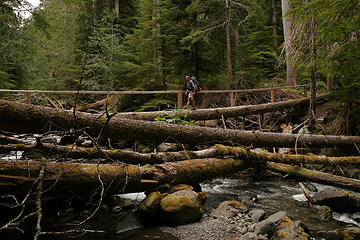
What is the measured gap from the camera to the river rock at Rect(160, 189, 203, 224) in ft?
12.8

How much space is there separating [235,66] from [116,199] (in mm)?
16247

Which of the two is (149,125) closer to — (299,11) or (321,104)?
(299,11)

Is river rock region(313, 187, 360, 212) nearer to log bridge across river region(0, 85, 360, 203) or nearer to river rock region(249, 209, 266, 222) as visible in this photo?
log bridge across river region(0, 85, 360, 203)

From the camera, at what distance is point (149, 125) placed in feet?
17.2

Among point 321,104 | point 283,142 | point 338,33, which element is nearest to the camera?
point 338,33

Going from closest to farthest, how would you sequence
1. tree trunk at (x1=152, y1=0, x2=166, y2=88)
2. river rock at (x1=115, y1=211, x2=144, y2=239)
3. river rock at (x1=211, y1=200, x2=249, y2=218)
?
river rock at (x1=115, y1=211, x2=144, y2=239) → river rock at (x1=211, y1=200, x2=249, y2=218) → tree trunk at (x1=152, y1=0, x2=166, y2=88)

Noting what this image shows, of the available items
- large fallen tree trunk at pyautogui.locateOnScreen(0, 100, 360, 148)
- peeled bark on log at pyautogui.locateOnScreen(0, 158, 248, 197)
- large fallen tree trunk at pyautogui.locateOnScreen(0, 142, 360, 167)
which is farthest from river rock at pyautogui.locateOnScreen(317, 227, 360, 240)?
large fallen tree trunk at pyautogui.locateOnScreen(0, 100, 360, 148)

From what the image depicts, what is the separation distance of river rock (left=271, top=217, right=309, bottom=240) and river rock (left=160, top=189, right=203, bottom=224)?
133cm

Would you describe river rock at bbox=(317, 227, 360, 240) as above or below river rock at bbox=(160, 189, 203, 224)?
below

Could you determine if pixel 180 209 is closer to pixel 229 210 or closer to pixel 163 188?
pixel 163 188

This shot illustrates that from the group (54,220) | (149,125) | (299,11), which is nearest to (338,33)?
(299,11)

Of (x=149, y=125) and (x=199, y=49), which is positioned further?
(x=199, y=49)

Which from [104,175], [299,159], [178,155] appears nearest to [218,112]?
[299,159]

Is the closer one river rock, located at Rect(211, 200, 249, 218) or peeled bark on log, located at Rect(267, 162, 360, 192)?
river rock, located at Rect(211, 200, 249, 218)
